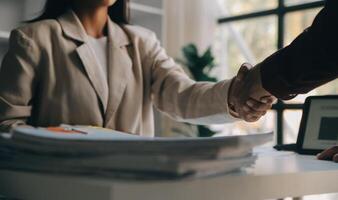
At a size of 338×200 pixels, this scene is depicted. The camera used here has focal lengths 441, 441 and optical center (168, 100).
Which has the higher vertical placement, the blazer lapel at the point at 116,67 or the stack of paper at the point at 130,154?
the stack of paper at the point at 130,154

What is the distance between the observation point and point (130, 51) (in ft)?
5.17

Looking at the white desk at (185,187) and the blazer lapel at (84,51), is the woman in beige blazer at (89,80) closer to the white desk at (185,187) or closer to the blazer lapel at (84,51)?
the blazer lapel at (84,51)

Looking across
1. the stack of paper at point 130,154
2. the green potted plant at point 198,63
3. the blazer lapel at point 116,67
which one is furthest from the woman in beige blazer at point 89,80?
the green potted plant at point 198,63

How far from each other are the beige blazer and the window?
1845 mm

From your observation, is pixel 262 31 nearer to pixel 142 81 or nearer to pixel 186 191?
pixel 142 81

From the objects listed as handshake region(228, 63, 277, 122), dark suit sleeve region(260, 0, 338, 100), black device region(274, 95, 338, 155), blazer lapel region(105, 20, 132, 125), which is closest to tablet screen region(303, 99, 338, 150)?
black device region(274, 95, 338, 155)

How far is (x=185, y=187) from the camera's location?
0.47m

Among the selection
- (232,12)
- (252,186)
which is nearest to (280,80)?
(252,186)

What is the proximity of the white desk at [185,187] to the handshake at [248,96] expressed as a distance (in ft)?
1.01

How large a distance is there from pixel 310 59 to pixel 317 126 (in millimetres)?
507

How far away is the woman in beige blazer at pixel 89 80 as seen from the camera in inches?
51.8

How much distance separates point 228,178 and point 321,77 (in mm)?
326

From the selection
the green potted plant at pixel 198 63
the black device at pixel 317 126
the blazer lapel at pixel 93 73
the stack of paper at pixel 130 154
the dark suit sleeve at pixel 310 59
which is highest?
the dark suit sleeve at pixel 310 59

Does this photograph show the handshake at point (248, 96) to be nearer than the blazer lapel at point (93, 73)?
Yes
